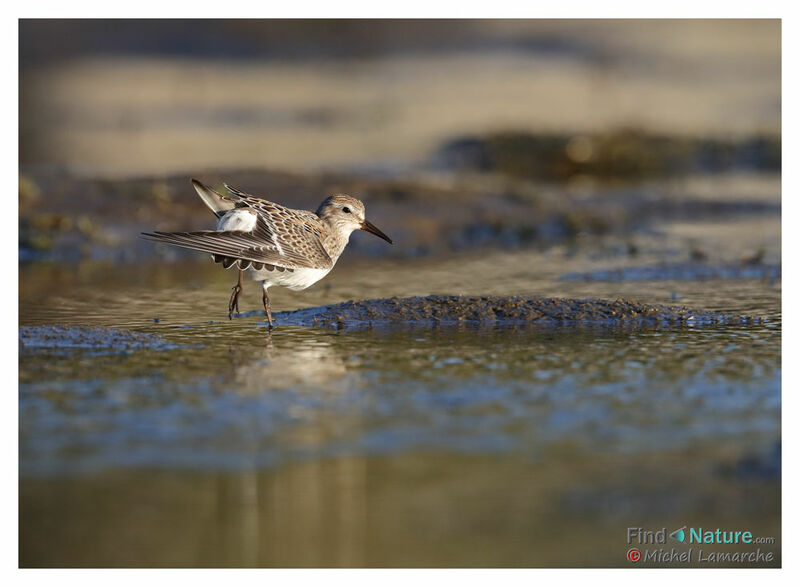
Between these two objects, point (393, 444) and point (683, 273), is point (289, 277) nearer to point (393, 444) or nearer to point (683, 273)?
point (393, 444)

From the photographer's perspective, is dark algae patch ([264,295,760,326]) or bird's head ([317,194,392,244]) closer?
dark algae patch ([264,295,760,326])

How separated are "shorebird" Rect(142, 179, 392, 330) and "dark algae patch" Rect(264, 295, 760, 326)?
1.67ft

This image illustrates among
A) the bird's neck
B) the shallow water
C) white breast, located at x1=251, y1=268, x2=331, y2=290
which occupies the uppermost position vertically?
the bird's neck

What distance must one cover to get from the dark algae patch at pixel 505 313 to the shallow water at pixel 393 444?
0.32m

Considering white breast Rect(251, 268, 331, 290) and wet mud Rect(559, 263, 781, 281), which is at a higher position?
white breast Rect(251, 268, 331, 290)

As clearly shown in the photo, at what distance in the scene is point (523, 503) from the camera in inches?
216

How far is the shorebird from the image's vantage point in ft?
30.4

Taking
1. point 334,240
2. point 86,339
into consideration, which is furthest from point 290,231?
point 86,339

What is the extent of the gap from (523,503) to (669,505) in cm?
79

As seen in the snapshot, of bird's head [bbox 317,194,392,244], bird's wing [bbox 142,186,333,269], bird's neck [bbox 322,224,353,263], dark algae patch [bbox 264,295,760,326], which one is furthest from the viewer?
bird's head [bbox 317,194,392,244]

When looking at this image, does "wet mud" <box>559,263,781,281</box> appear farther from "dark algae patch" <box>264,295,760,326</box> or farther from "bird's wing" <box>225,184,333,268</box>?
"bird's wing" <box>225,184,333,268</box>

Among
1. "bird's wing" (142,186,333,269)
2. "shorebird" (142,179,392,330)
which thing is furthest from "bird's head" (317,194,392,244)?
"bird's wing" (142,186,333,269)

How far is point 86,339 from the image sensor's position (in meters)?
9.10

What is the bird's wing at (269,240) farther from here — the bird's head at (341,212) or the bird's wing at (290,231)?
the bird's head at (341,212)
